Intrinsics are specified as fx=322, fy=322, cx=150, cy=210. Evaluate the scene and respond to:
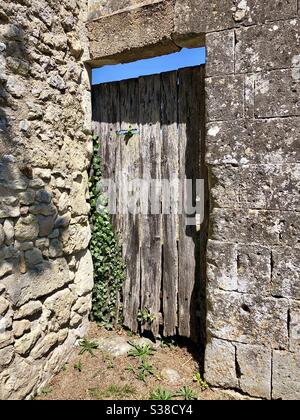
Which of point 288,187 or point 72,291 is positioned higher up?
point 288,187

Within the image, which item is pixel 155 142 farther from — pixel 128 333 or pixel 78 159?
pixel 128 333

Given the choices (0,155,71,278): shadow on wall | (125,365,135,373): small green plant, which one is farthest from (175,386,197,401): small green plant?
(0,155,71,278): shadow on wall

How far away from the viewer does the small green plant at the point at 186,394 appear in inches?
92.0

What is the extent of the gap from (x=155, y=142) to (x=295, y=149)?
1.19 m

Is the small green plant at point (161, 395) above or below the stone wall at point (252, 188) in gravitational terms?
below

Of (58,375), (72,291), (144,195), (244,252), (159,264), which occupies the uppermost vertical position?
(144,195)

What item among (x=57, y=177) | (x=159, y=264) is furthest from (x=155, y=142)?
(x=159, y=264)

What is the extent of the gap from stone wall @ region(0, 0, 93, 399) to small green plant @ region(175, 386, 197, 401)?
3.22ft

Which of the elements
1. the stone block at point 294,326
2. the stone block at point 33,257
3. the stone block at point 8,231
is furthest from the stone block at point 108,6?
the stone block at point 294,326

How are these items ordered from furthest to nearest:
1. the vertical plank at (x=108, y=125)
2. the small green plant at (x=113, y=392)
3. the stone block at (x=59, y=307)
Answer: the vertical plank at (x=108, y=125) < the stone block at (x=59, y=307) < the small green plant at (x=113, y=392)

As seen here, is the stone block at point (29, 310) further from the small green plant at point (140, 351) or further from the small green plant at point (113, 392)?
the small green plant at point (140, 351)

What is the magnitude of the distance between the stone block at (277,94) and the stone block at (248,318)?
127cm

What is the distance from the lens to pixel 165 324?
114 inches

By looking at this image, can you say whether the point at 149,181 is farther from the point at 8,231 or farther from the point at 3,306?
the point at 3,306
